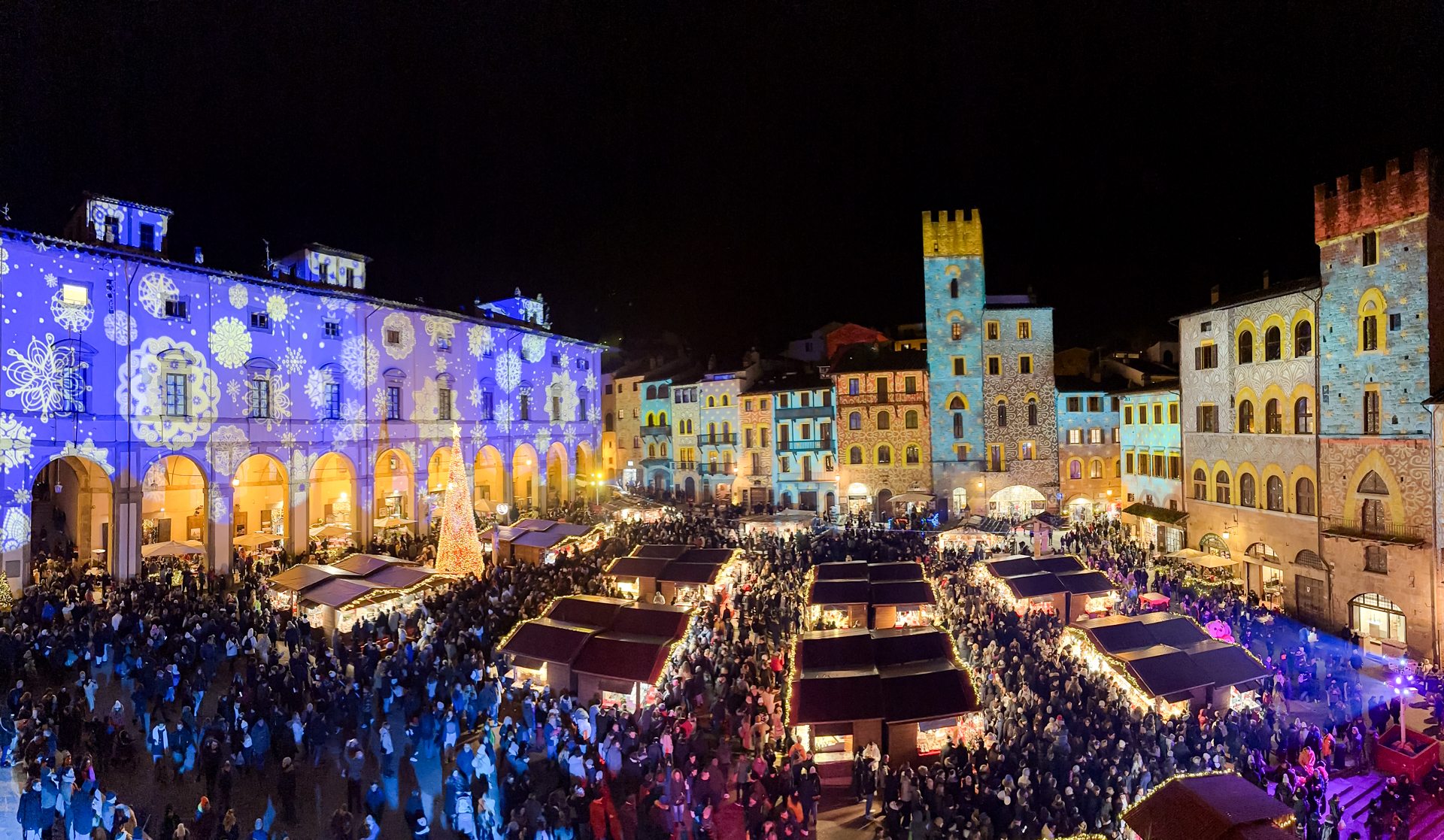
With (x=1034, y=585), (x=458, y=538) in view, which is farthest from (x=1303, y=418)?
(x=458, y=538)

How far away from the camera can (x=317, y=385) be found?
2942 centimetres

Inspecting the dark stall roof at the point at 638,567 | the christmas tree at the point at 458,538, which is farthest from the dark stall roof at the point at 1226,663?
the christmas tree at the point at 458,538

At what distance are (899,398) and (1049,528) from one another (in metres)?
→ 14.0

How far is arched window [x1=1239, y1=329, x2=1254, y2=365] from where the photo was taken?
2538cm

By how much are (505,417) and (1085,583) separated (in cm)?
2934

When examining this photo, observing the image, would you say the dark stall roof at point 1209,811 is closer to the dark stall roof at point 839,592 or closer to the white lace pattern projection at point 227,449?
the dark stall roof at point 839,592

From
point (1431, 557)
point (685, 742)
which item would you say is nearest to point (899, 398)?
point (1431, 557)

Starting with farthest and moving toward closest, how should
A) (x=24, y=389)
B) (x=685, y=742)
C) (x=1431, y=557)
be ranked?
(x=24, y=389)
(x=1431, y=557)
(x=685, y=742)

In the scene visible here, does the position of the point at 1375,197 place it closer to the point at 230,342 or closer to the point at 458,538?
the point at 458,538

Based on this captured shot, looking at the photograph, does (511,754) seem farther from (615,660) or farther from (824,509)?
(824,509)

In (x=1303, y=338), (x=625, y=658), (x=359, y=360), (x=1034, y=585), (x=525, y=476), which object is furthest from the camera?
(x=525, y=476)

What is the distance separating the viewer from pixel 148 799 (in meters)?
10.9

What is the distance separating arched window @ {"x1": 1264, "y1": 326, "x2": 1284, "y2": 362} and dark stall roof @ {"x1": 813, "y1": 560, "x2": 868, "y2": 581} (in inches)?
628

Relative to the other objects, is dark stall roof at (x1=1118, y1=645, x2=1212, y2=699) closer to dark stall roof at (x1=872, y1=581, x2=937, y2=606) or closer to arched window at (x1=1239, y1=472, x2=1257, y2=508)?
dark stall roof at (x1=872, y1=581, x2=937, y2=606)
